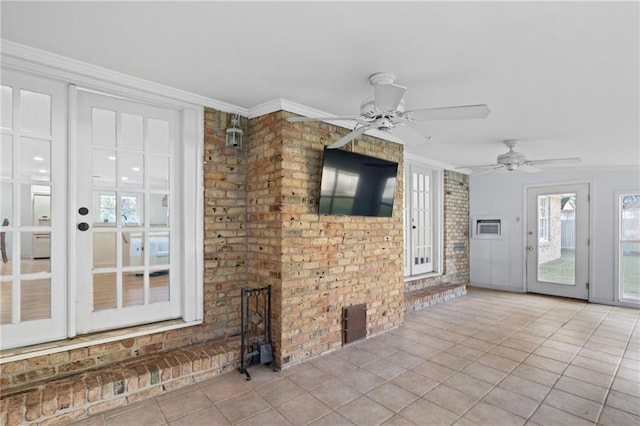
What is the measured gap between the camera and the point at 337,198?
3385 mm

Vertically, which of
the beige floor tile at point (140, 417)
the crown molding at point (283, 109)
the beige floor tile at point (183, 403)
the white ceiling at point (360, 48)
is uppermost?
the white ceiling at point (360, 48)

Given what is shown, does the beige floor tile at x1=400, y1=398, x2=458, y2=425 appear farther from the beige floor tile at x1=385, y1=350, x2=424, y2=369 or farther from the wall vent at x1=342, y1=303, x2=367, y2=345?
the wall vent at x1=342, y1=303, x2=367, y2=345

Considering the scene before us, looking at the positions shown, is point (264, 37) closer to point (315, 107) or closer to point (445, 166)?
point (315, 107)

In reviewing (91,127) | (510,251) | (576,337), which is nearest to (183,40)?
(91,127)

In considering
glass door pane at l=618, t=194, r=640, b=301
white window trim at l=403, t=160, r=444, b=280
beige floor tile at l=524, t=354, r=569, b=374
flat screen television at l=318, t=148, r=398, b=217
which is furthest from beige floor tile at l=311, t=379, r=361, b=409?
glass door pane at l=618, t=194, r=640, b=301

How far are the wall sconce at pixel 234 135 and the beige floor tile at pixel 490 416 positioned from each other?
294 centimetres

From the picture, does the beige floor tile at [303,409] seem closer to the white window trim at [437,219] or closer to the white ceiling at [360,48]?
the white ceiling at [360,48]

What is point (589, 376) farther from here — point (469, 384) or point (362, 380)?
point (362, 380)

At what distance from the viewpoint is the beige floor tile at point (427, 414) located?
2330 millimetres

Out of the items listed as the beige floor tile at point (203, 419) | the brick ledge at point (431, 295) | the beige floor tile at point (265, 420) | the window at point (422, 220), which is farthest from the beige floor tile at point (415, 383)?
the window at point (422, 220)

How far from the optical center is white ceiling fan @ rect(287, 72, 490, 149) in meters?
2.11

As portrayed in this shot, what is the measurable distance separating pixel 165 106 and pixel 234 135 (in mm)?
642

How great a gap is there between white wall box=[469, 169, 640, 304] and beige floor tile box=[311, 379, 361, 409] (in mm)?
5280

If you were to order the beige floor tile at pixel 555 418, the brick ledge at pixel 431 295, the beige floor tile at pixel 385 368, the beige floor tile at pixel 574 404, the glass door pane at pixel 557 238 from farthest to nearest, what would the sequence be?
1. the glass door pane at pixel 557 238
2. the brick ledge at pixel 431 295
3. the beige floor tile at pixel 385 368
4. the beige floor tile at pixel 574 404
5. the beige floor tile at pixel 555 418
